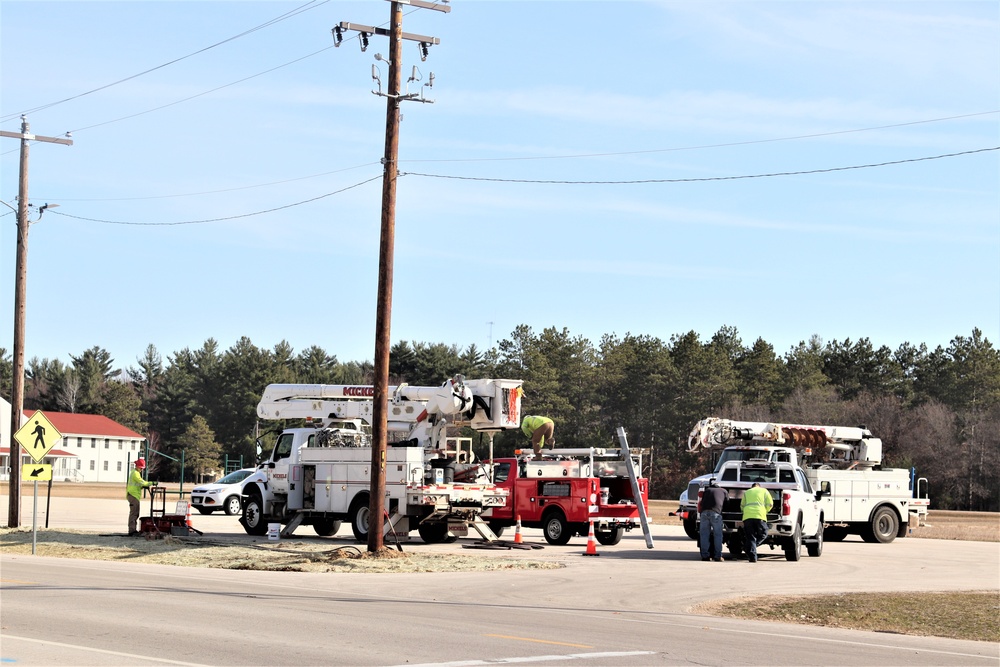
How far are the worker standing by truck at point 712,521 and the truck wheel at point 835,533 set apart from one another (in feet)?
31.6

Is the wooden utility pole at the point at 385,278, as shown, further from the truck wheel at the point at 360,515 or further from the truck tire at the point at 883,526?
the truck tire at the point at 883,526

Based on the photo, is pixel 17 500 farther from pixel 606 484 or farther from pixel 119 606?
pixel 119 606

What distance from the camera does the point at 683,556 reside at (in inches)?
1029

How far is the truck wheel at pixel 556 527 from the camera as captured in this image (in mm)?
28297

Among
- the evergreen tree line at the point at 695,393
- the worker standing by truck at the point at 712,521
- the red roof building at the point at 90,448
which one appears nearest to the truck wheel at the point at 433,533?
the worker standing by truck at the point at 712,521

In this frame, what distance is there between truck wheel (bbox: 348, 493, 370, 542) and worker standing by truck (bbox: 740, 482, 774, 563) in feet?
27.0

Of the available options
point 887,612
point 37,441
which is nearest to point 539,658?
point 887,612

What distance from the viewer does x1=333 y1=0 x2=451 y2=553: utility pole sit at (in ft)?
77.6

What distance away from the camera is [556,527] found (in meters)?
28.4

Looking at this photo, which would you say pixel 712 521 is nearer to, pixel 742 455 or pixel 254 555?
pixel 742 455

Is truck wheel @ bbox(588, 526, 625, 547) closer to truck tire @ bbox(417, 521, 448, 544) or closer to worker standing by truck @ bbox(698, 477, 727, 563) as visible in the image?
truck tire @ bbox(417, 521, 448, 544)

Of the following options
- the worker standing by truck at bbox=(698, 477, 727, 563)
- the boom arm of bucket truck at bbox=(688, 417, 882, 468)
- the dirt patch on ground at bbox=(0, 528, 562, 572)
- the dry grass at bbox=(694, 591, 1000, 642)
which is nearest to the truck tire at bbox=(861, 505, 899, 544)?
the boom arm of bucket truck at bbox=(688, 417, 882, 468)

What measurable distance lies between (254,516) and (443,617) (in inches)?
649

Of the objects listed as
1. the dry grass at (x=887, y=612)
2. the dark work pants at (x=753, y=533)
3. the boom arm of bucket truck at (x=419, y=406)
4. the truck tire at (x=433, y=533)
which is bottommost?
the dry grass at (x=887, y=612)
